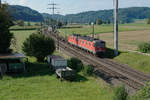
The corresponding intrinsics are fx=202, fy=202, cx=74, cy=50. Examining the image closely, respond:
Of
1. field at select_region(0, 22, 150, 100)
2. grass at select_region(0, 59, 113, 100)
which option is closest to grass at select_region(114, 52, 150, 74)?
field at select_region(0, 22, 150, 100)

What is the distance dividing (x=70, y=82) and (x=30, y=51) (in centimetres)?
1407

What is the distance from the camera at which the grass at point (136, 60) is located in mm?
30944

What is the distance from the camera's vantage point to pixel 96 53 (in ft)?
136

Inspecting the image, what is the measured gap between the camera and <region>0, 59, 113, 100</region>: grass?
63.1 feet

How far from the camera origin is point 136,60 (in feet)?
114

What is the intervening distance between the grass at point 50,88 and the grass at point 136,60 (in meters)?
9.79

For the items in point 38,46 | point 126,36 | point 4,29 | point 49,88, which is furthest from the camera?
point 126,36

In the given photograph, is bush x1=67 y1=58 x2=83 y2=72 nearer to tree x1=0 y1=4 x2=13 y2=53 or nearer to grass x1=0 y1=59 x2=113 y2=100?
grass x1=0 y1=59 x2=113 y2=100

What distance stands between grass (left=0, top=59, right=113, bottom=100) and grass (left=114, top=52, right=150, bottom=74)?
9792 millimetres

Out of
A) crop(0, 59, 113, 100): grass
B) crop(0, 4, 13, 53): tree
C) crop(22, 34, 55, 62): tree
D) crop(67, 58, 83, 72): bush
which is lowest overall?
crop(0, 59, 113, 100): grass

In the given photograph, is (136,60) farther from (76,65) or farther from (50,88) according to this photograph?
(50,88)

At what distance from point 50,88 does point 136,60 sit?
18.6 metres

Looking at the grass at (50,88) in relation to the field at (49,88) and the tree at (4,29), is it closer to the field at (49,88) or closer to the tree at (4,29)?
the field at (49,88)

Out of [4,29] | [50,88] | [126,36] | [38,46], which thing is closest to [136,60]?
[38,46]
